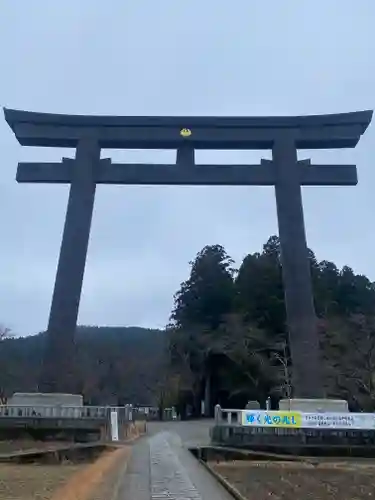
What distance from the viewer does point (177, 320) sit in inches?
2087

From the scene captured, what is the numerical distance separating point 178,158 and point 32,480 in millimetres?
14763

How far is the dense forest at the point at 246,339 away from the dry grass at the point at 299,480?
756 inches

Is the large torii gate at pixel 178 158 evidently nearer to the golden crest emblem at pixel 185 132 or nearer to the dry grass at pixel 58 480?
the golden crest emblem at pixel 185 132

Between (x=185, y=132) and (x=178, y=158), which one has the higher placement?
(x=185, y=132)

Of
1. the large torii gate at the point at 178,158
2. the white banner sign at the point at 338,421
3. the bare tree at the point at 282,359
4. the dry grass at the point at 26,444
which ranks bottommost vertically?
the dry grass at the point at 26,444

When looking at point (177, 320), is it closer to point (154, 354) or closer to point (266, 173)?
point (154, 354)

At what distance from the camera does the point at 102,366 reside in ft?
218

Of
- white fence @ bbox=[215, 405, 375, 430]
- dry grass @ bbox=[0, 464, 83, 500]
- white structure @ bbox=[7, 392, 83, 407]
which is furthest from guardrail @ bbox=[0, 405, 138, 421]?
dry grass @ bbox=[0, 464, 83, 500]

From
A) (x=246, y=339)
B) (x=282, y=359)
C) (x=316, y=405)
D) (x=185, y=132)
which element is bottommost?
(x=316, y=405)

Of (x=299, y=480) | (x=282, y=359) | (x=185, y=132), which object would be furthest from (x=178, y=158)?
(x=282, y=359)

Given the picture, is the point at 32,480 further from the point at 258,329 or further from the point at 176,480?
the point at 258,329

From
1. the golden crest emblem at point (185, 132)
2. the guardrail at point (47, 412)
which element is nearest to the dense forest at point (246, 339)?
the guardrail at point (47, 412)

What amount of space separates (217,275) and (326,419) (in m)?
32.6

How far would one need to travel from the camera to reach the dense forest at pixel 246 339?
3806 centimetres
